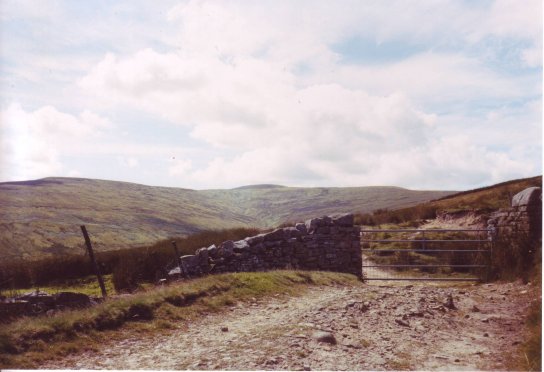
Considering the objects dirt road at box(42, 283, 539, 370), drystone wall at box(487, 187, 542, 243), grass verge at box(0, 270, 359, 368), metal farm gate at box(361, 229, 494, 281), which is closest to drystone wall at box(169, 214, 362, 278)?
metal farm gate at box(361, 229, 494, 281)

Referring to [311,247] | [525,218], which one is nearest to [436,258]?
[525,218]

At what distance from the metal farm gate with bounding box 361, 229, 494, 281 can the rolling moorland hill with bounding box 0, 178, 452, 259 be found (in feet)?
38.7

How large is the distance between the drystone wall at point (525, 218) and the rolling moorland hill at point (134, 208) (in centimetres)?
1468

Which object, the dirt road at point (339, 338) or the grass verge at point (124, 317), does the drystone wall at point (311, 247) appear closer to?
the grass verge at point (124, 317)

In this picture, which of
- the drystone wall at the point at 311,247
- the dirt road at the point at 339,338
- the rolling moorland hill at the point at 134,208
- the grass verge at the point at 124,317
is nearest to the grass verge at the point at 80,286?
the rolling moorland hill at the point at 134,208

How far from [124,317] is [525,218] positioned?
11.1 metres

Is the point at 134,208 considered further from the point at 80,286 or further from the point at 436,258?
the point at 436,258

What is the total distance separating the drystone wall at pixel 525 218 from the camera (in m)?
12.5

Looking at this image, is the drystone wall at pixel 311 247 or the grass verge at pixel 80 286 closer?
the grass verge at pixel 80 286

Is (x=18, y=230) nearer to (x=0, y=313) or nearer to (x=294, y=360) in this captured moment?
(x=0, y=313)

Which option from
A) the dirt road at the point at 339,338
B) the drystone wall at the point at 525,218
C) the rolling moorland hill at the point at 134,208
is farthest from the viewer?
the rolling moorland hill at the point at 134,208

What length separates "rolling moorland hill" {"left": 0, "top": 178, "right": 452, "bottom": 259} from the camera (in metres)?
49.3

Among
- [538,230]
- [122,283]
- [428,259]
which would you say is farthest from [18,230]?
[538,230]

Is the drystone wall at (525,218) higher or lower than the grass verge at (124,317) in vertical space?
higher
